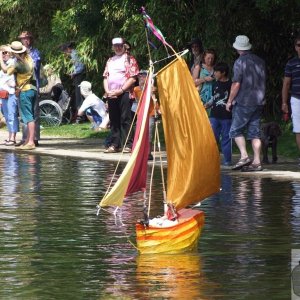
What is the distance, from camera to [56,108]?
2934 cm

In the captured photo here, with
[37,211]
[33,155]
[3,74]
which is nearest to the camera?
[37,211]

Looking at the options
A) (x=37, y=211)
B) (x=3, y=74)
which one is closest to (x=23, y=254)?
(x=37, y=211)

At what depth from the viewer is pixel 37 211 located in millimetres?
13461

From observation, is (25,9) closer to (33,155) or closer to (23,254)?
(33,155)

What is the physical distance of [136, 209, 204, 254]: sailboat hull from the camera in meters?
10.6

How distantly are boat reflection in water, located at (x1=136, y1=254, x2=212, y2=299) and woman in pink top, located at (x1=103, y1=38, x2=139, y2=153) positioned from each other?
10.7 meters

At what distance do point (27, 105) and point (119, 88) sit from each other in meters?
2.25

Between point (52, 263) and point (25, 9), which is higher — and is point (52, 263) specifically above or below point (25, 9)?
below

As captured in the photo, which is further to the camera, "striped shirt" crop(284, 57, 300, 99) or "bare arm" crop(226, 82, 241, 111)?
"bare arm" crop(226, 82, 241, 111)

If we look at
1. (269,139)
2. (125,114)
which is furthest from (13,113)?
(269,139)

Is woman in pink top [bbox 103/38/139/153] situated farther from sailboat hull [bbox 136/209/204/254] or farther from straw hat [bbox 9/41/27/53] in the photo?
sailboat hull [bbox 136/209/204/254]

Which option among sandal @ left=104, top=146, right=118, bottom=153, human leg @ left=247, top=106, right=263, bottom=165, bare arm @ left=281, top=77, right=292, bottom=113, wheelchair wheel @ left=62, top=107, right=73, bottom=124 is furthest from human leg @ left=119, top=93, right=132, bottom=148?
wheelchair wheel @ left=62, top=107, right=73, bottom=124

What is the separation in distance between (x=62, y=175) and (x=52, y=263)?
25.3 ft

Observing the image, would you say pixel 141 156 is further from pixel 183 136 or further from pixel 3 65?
pixel 3 65
